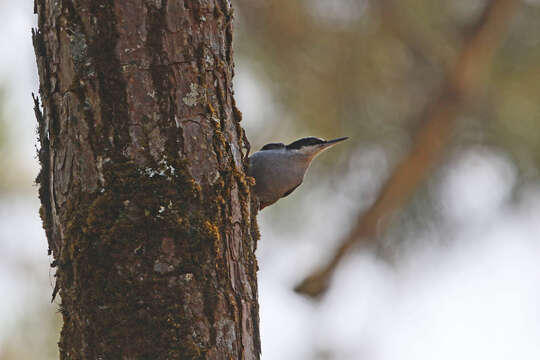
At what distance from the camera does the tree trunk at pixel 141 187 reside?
5.21 ft

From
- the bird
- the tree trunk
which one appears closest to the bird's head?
the bird

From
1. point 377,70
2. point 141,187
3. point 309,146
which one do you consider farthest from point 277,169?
point 377,70

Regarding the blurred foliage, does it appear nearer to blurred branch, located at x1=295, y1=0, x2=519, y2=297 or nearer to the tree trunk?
blurred branch, located at x1=295, y1=0, x2=519, y2=297

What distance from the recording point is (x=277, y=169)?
3117 millimetres

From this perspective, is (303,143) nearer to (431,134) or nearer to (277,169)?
(277,169)

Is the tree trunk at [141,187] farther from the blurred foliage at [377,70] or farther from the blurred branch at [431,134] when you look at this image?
the blurred foliage at [377,70]

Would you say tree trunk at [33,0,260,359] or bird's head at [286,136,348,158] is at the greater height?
bird's head at [286,136,348,158]

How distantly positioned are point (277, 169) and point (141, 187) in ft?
4.93

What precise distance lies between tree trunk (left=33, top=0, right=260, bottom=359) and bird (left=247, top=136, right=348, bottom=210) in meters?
1.22

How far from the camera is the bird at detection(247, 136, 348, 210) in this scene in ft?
10.2

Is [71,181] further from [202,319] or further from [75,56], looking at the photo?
[202,319]

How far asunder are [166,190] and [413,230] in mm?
3445

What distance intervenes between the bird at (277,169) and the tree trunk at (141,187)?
1.22 meters

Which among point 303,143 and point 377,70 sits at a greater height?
point 377,70
